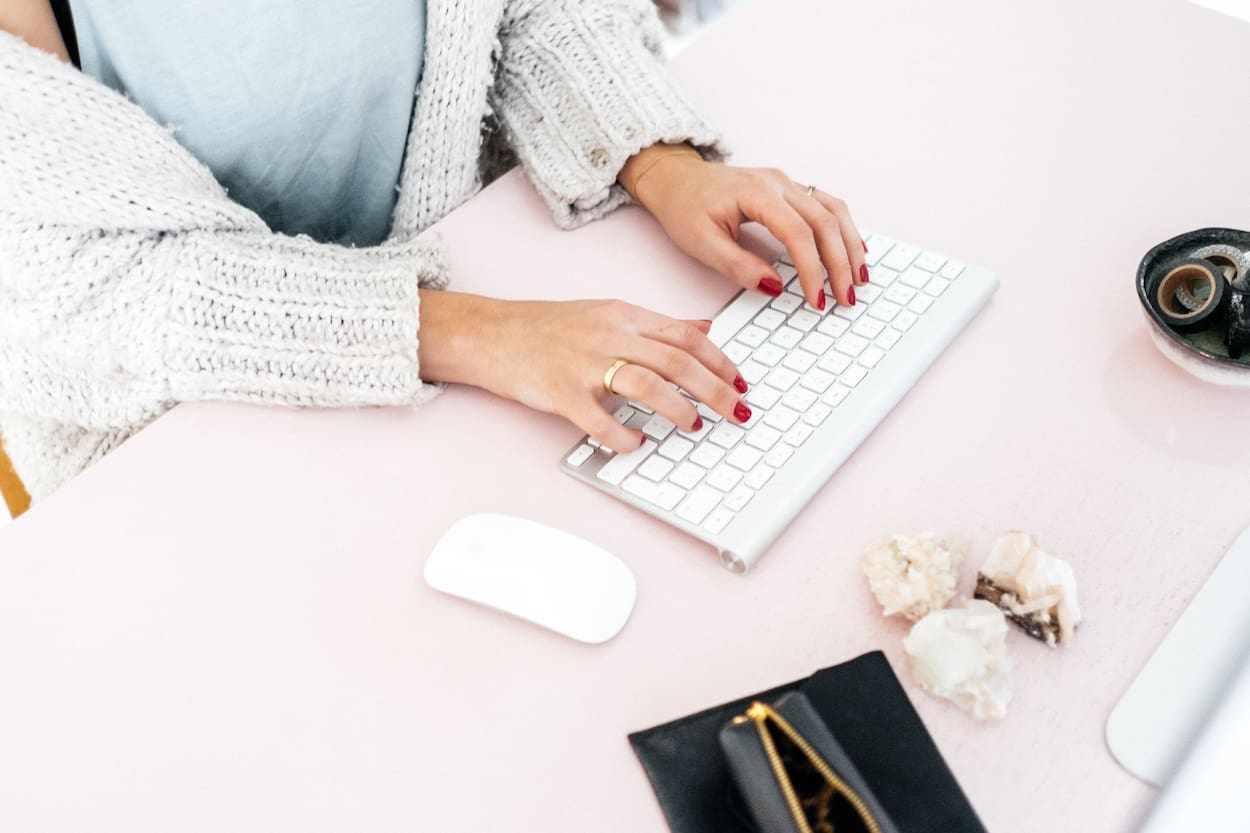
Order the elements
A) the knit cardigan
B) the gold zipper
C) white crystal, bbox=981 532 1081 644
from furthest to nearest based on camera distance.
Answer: the knit cardigan
white crystal, bbox=981 532 1081 644
the gold zipper

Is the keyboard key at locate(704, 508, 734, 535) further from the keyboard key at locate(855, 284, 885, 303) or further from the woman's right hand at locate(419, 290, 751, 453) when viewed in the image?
the keyboard key at locate(855, 284, 885, 303)

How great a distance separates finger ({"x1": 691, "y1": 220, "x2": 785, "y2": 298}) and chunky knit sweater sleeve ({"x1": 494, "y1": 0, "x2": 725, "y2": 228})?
103 millimetres

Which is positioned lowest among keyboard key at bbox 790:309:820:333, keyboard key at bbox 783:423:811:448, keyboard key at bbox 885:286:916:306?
keyboard key at bbox 783:423:811:448

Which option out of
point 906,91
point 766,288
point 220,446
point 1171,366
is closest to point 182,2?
point 220,446

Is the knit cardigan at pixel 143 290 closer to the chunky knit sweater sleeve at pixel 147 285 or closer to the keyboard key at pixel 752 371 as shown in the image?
the chunky knit sweater sleeve at pixel 147 285

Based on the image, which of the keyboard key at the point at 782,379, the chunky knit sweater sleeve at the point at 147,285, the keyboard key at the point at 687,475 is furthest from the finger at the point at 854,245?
the chunky knit sweater sleeve at the point at 147,285

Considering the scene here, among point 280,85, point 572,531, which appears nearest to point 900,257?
point 572,531

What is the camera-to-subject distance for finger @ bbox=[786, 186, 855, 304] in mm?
672

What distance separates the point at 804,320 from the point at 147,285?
45cm

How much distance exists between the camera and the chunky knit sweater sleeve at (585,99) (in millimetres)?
772

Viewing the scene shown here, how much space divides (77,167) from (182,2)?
0.18 meters

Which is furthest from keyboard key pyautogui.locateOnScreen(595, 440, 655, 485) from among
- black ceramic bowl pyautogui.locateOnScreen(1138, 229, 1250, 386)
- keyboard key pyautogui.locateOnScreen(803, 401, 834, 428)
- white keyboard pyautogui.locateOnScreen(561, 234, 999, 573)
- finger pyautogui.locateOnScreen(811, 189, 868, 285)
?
black ceramic bowl pyautogui.locateOnScreen(1138, 229, 1250, 386)

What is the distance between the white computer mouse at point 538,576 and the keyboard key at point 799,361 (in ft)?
0.63

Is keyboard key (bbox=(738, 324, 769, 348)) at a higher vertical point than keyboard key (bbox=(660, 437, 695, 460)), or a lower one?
higher
